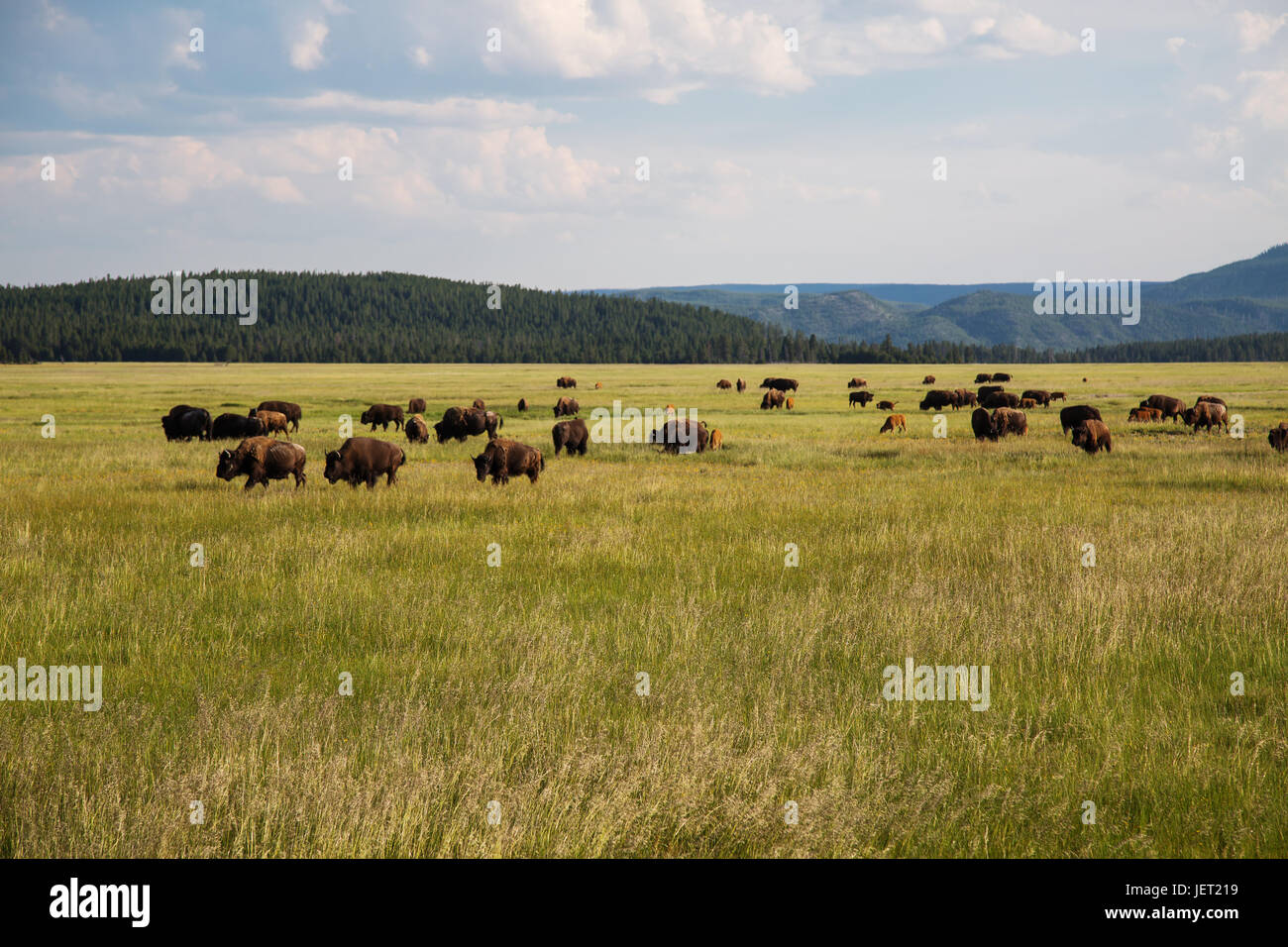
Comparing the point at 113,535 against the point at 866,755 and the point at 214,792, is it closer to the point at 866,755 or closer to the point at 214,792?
the point at 214,792

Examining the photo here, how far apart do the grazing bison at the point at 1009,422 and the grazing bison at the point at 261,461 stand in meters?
25.8

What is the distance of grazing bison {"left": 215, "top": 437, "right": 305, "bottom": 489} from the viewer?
18.7m

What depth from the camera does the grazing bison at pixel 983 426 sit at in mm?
32969

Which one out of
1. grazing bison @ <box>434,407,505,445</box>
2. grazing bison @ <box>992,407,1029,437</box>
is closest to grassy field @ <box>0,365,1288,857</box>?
grazing bison @ <box>434,407,505,445</box>

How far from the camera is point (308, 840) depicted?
4.24 metres

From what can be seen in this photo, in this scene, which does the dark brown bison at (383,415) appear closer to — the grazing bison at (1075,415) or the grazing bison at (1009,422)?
the grazing bison at (1009,422)

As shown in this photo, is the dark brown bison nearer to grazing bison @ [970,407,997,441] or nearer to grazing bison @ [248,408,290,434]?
grazing bison @ [248,408,290,434]

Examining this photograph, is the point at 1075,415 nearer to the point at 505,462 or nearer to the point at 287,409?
the point at 505,462

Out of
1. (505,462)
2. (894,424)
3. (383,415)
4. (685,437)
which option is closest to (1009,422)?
(894,424)

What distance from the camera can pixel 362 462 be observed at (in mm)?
19188

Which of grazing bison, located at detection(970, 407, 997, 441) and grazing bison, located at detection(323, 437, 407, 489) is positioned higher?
grazing bison, located at detection(970, 407, 997, 441)

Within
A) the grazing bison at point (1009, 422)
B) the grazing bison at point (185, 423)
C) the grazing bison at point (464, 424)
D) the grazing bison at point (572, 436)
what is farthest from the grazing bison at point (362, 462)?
the grazing bison at point (1009, 422)

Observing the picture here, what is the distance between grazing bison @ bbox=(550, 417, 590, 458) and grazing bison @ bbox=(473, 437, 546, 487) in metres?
7.61
